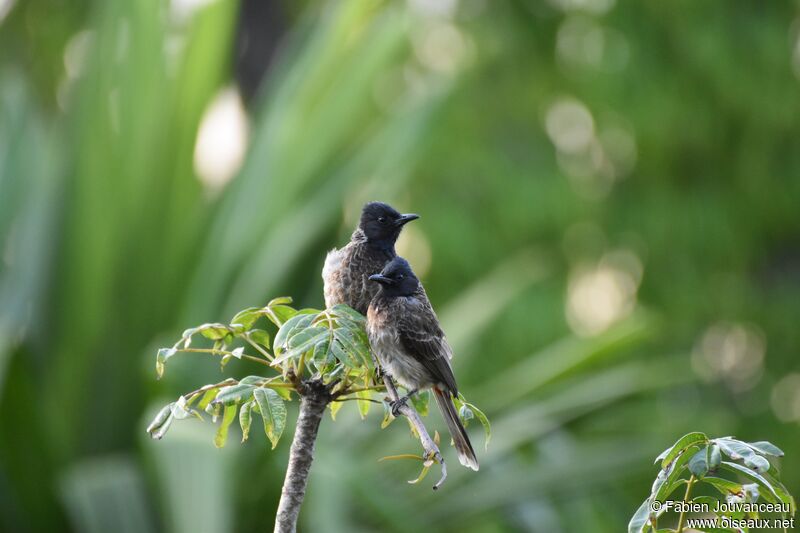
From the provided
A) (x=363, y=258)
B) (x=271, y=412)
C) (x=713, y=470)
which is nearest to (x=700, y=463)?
(x=713, y=470)

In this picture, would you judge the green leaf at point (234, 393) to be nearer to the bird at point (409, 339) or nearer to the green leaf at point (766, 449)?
the bird at point (409, 339)

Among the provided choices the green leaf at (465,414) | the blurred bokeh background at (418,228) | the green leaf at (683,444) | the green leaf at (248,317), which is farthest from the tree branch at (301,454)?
the blurred bokeh background at (418,228)

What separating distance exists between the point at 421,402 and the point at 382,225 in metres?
0.51

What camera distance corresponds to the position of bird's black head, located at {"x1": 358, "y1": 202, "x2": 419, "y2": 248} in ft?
7.58

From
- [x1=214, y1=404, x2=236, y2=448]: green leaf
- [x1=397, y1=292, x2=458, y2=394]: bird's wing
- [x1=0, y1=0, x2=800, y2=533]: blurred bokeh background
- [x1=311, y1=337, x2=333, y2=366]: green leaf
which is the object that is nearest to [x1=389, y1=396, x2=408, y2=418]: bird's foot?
[x1=311, y1=337, x2=333, y2=366]: green leaf

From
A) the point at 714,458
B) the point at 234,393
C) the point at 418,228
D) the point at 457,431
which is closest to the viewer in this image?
the point at 714,458

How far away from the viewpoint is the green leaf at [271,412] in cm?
144

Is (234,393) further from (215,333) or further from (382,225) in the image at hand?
(382,225)

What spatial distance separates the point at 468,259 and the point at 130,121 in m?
4.91

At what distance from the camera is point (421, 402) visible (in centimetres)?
193

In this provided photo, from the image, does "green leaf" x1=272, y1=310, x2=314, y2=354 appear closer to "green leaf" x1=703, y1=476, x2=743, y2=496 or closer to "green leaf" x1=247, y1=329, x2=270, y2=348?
"green leaf" x1=247, y1=329, x2=270, y2=348

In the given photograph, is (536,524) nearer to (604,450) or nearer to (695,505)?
(604,450)

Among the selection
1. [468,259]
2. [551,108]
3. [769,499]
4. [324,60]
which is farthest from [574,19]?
[769,499]

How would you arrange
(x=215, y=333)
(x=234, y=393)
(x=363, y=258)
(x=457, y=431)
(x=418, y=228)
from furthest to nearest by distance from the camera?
(x=418, y=228) < (x=363, y=258) < (x=457, y=431) < (x=215, y=333) < (x=234, y=393)
